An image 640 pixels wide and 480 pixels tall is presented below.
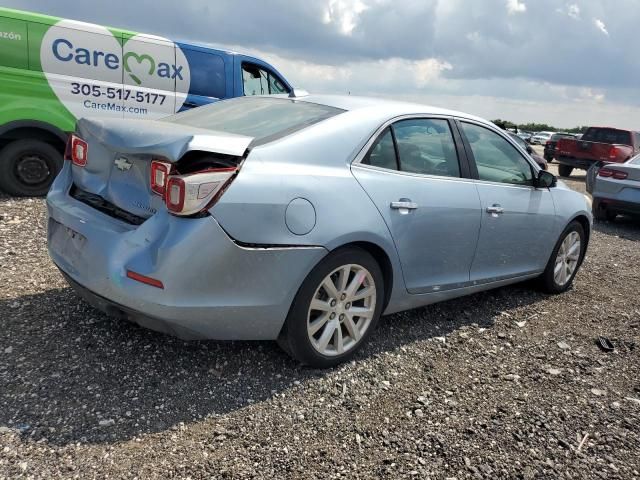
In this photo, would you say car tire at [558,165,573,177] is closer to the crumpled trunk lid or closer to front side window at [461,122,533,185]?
front side window at [461,122,533,185]

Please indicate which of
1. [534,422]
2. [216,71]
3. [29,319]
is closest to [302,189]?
[534,422]

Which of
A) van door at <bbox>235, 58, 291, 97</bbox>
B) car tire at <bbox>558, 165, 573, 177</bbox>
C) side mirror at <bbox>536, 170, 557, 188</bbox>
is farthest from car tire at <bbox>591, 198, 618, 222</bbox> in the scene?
car tire at <bbox>558, 165, 573, 177</bbox>

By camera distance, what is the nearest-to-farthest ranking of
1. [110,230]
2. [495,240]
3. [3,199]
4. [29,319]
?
[110,230] → [29,319] → [495,240] → [3,199]

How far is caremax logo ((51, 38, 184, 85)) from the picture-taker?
23.3ft

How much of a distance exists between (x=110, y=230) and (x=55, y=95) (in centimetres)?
518

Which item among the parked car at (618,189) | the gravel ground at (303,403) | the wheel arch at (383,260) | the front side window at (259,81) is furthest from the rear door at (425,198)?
the parked car at (618,189)

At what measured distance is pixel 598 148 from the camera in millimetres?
16328

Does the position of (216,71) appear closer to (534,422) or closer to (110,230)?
(110,230)

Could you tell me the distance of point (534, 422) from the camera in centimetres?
300

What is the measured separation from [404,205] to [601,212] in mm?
7851

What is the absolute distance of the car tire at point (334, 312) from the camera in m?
2.99

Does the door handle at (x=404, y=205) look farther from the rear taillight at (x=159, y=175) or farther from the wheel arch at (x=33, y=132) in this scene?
the wheel arch at (x=33, y=132)

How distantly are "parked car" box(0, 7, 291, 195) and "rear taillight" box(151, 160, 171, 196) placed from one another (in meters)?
5.04

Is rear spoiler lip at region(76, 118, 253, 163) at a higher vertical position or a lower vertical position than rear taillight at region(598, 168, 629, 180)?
higher
